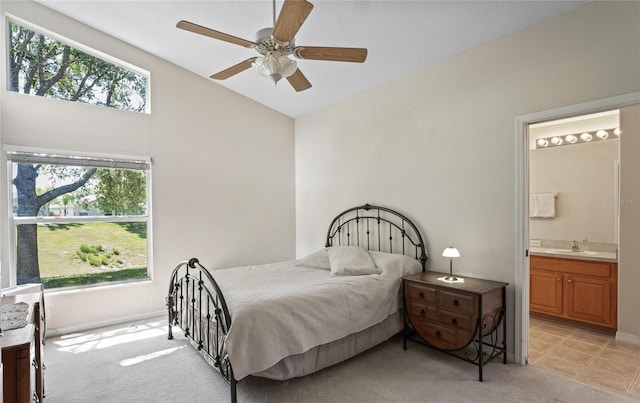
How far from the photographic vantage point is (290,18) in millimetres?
1876

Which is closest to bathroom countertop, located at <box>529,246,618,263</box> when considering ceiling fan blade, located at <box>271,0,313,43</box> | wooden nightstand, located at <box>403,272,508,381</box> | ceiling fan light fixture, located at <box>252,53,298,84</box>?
wooden nightstand, located at <box>403,272,508,381</box>

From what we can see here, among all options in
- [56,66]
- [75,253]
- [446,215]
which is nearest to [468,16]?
[446,215]

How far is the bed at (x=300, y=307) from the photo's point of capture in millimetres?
2295

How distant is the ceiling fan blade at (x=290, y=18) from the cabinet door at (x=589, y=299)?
13.0 feet

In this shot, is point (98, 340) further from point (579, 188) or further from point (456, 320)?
point (579, 188)

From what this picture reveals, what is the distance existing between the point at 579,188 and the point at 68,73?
6274mm

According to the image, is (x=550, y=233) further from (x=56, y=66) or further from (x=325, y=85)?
(x=56, y=66)

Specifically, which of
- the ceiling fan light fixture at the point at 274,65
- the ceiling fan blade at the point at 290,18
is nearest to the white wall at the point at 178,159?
the ceiling fan light fixture at the point at 274,65

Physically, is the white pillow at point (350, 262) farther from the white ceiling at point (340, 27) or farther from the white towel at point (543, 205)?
the white towel at point (543, 205)

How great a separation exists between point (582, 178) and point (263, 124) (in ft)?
14.4

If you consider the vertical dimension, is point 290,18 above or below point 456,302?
above

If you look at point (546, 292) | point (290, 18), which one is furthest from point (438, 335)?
point (290, 18)

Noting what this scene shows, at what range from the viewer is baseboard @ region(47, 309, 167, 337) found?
361 cm

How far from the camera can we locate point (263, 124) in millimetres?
5219
